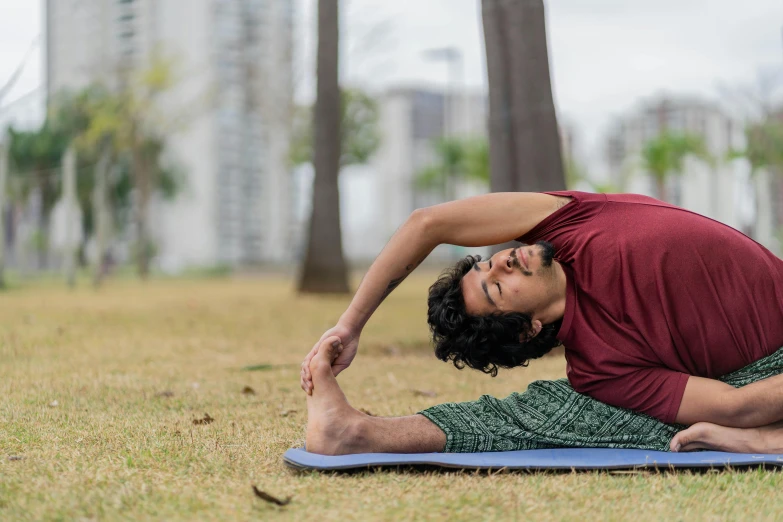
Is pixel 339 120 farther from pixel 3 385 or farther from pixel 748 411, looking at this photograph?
pixel 748 411

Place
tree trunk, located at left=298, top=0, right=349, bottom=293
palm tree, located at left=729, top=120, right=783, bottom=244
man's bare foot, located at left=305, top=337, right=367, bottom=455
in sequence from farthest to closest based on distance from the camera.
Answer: palm tree, located at left=729, top=120, right=783, bottom=244 → tree trunk, located at left=298, top=0, right=349, bottom=293 → man's bare foot, located at left=305, top=337, right=367, bottom=455

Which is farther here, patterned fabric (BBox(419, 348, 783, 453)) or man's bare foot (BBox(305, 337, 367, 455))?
patterned fabric (BBox(419, 348, 783, 453))

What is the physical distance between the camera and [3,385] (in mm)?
4660

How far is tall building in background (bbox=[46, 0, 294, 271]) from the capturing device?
102 ft

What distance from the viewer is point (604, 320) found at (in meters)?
2.96

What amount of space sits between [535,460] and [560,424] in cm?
25

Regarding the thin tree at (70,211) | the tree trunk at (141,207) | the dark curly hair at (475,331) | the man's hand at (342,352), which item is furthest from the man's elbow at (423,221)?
the tree trunk at (141,207)

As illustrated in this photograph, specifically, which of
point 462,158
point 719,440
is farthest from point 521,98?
point 462,158

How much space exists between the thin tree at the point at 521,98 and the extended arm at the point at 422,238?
11.3ft

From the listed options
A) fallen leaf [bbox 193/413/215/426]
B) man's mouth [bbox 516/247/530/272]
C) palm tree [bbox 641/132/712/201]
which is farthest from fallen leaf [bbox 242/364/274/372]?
palm tree [bbox 641/132/712/201]

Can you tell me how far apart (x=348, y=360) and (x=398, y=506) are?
775mm

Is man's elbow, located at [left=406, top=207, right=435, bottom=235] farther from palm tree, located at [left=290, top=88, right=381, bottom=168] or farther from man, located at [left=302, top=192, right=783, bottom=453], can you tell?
palm tree, located at [left=290, top=88, right=381, bottom=168]

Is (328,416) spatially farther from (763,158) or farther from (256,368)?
(763,158)

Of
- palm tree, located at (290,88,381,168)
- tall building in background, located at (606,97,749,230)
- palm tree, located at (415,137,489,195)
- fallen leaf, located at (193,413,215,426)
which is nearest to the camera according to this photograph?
fallen leaf, located at (193,413,215,426)
